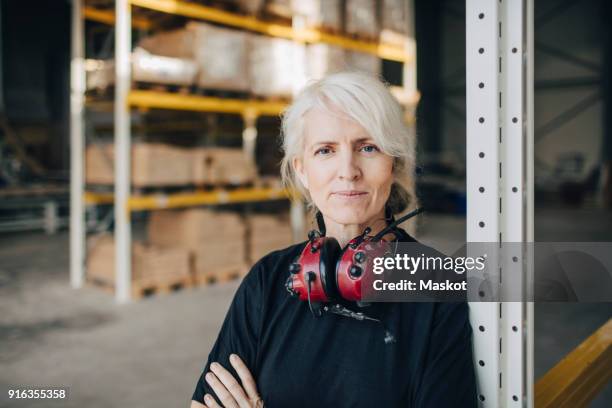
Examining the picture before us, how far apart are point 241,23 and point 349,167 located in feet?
18.4

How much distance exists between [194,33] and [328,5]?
2.29 metres

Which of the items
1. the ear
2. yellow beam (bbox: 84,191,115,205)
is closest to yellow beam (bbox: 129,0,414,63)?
yellow beam (bbox: 84,191,115,205)

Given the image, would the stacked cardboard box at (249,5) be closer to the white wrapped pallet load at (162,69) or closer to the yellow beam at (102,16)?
the white wrapped pallet load at (162,69)

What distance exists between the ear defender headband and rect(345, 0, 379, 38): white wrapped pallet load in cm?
702

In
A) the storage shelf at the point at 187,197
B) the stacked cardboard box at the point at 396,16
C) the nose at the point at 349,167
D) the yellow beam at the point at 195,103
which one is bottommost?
the storage shelf at the point at 187,197

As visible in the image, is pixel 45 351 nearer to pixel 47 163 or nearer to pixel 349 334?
pixel 349 334

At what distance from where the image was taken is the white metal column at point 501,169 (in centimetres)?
139

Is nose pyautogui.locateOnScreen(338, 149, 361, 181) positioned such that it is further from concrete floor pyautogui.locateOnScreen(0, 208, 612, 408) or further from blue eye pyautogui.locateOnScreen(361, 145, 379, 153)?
concrete floor pyautogui.locateOnScreen(0, 208, 612, 408)

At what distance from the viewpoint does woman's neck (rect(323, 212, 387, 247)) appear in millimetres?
1712

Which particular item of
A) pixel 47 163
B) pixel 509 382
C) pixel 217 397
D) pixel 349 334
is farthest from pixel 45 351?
pixel 47 163

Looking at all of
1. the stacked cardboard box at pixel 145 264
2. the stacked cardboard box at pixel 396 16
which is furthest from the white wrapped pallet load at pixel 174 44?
the stacked cardboard box at pixel 396 16

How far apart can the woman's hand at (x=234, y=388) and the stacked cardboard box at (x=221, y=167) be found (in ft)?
15.9

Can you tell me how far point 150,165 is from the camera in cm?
589

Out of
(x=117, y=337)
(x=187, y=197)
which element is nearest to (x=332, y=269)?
(x=117, y=337)
